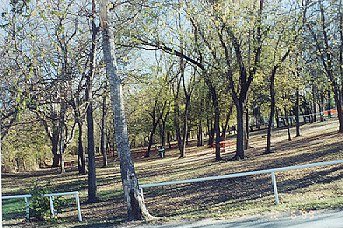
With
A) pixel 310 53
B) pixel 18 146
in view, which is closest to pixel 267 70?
pixel 310 53

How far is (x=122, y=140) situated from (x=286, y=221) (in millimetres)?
4079

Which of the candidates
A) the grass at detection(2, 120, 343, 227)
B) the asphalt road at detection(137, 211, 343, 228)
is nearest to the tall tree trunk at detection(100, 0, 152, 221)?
A: the grass at detection(2, 120, 343, 227)

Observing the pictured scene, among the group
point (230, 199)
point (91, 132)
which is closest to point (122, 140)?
point (230, 199)

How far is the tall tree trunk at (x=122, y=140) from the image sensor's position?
9.11 m

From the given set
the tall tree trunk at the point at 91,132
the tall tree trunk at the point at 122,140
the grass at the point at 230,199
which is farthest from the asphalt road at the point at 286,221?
the tall tree trunk at the point at 91,132

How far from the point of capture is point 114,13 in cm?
1092

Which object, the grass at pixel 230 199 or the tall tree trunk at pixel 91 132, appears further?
the tall tree trunk at pixel 91 132

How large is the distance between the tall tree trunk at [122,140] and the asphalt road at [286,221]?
1109 millimetres

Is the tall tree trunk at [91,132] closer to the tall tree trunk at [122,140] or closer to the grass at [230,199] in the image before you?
the grass at [230,199]

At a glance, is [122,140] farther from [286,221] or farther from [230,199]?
[230,199]

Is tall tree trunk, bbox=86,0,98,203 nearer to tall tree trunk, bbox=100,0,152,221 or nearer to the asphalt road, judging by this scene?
tall tree trunk, bbox=100,0,152,221

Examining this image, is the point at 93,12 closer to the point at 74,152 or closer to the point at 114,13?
the point at 114,13

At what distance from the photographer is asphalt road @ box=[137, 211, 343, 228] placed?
6602mm

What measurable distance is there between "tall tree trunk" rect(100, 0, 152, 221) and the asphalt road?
111 centimetres
